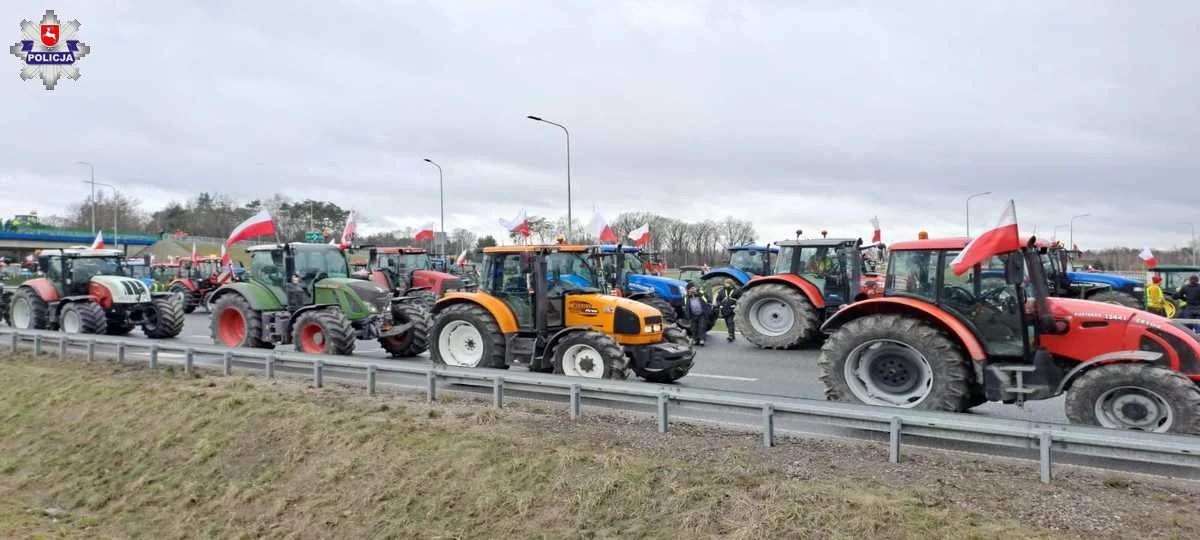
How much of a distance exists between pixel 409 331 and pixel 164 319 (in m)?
7.12

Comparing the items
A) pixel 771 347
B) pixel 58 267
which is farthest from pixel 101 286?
pixel 771 347

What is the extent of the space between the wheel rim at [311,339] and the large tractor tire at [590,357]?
5.07m

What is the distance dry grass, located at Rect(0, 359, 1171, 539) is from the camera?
5.37 meters

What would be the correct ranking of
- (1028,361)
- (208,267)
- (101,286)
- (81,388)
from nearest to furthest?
(1028,361) → (81,388) → (101,286) → (208,267)

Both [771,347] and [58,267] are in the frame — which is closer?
[771,347]

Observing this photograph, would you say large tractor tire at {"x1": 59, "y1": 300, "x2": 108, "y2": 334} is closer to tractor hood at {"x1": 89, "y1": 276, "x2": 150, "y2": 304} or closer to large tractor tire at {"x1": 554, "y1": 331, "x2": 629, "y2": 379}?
tractor hood at {"x1": 89, "y1": 276, "x2": 150, "y2": 304}

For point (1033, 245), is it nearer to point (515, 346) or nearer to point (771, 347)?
point (515, 346)

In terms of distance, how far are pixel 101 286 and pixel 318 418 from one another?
11.7 metres

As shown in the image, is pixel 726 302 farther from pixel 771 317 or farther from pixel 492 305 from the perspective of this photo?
pixel 492 305

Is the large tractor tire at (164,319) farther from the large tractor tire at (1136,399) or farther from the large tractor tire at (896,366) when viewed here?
the large tractor tire at (1136,399)

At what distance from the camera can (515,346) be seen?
10336mm

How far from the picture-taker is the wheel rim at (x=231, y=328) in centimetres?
1403

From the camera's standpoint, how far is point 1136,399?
6340mm

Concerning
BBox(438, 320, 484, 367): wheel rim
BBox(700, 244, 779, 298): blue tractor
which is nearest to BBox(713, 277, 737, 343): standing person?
BBox(700, 244, 779, 298): blue tractor
